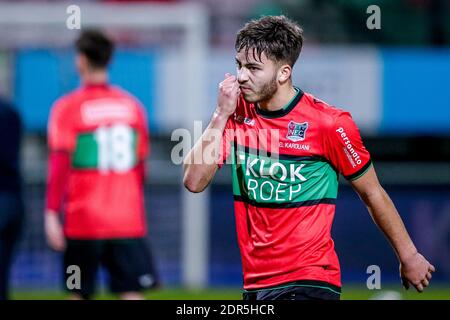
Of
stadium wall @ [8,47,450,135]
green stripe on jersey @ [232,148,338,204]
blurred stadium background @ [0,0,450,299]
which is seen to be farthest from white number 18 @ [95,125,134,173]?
stadium wall @ [8,47,450,135]

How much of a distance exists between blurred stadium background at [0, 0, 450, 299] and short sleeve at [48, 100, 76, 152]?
351cm

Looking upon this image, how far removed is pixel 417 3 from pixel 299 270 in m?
7.97

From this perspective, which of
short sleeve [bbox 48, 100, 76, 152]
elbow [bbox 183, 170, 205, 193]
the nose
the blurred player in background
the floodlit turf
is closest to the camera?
the nose

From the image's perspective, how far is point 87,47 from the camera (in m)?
7.19

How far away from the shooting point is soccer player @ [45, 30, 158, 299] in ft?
23.4

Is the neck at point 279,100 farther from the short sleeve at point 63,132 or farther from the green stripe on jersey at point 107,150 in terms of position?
the short sleeve at point 63,132

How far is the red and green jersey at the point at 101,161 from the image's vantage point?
7.15m

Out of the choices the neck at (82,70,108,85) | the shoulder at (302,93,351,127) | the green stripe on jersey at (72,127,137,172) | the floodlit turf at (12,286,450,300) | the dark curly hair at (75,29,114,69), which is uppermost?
the dark curly hair at (75,29,114,69)

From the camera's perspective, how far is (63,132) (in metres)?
7.09

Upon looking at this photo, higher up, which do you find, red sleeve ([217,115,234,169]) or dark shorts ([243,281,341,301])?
red sleeve ([217,115,234,169])

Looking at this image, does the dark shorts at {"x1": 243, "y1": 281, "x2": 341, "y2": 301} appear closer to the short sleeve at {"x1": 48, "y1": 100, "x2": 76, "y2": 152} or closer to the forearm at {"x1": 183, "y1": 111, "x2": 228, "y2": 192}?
the forearm at {"x1": 183, "y1": 111, "x2": 228, "y2": 192}

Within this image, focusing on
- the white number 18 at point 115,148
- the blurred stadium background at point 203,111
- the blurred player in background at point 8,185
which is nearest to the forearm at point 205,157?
the blurred player in background at point 8,185
